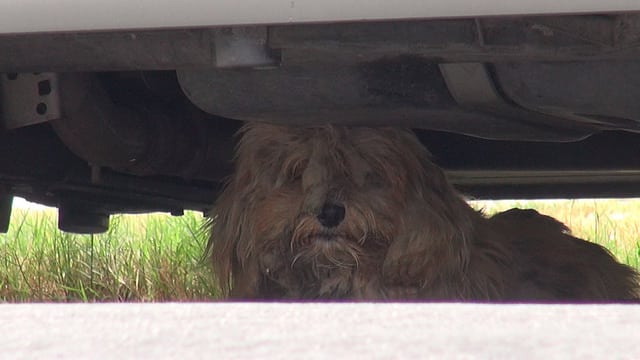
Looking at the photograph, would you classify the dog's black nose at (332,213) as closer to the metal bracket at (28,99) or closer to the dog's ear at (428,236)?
the dog's ear at (428,236)

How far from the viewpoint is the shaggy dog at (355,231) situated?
155 inches

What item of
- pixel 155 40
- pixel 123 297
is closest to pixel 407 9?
pixel 155 40

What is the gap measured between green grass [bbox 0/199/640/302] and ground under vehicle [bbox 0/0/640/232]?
1.52 ft

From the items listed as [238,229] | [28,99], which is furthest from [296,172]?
[28,99]

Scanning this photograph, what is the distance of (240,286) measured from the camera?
165 inches

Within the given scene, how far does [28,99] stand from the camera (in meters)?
3.54

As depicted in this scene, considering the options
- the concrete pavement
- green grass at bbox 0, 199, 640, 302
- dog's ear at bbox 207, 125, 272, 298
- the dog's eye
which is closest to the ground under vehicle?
dog's ear at bbox 207, 125, 272, 298

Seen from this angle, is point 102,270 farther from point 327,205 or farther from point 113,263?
point 327,205

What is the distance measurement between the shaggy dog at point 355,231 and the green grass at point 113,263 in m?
0.41

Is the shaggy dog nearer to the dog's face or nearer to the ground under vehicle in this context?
the dog's face

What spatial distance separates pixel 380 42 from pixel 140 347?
1218mm

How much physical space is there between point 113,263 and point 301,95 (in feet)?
8.27

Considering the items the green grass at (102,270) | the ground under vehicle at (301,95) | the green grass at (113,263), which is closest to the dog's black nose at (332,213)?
the ground under vehicle at (301,95)

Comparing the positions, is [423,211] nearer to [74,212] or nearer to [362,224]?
[362,224]
